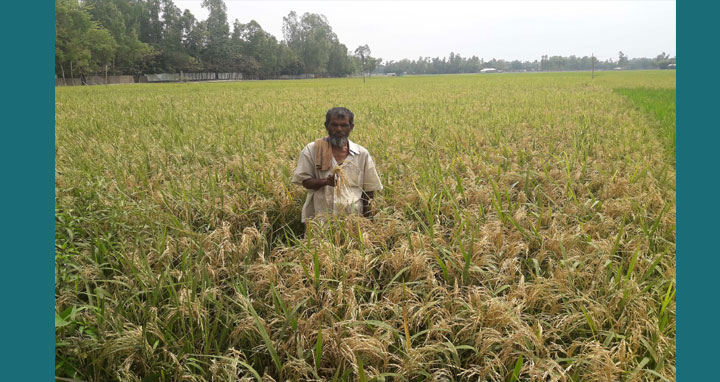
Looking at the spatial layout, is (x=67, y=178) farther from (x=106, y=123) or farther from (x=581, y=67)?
(x=581, y=67)

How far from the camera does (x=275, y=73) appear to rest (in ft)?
200

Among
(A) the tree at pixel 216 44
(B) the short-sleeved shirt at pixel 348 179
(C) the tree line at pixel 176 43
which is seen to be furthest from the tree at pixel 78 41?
(B) the short-sleeved shirt at pixel 348 179

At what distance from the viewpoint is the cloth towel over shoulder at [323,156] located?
2865 mm

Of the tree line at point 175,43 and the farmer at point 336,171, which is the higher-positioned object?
the tree line at point 175,43

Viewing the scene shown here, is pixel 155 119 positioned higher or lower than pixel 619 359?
higher

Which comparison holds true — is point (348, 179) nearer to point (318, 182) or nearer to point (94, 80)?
point (318, 182)

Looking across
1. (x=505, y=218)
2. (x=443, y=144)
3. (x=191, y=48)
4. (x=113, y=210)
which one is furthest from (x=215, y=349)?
(x=191, y=48)

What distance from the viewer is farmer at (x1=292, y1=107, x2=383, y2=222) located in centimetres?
278

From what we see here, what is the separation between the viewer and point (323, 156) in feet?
9.41

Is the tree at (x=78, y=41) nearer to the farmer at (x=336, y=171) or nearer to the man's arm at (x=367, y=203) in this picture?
the farmer at (x=336, y=171)

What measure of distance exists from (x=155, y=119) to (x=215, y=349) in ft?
26.9

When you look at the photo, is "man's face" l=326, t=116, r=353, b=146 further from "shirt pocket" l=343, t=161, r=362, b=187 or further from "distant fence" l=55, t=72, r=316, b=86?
"distant fence" l=55, t=72, r=316, b=86

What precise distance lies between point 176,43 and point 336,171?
56.7 m

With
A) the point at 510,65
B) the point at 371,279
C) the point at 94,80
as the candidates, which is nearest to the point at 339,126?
the point at 371,279
